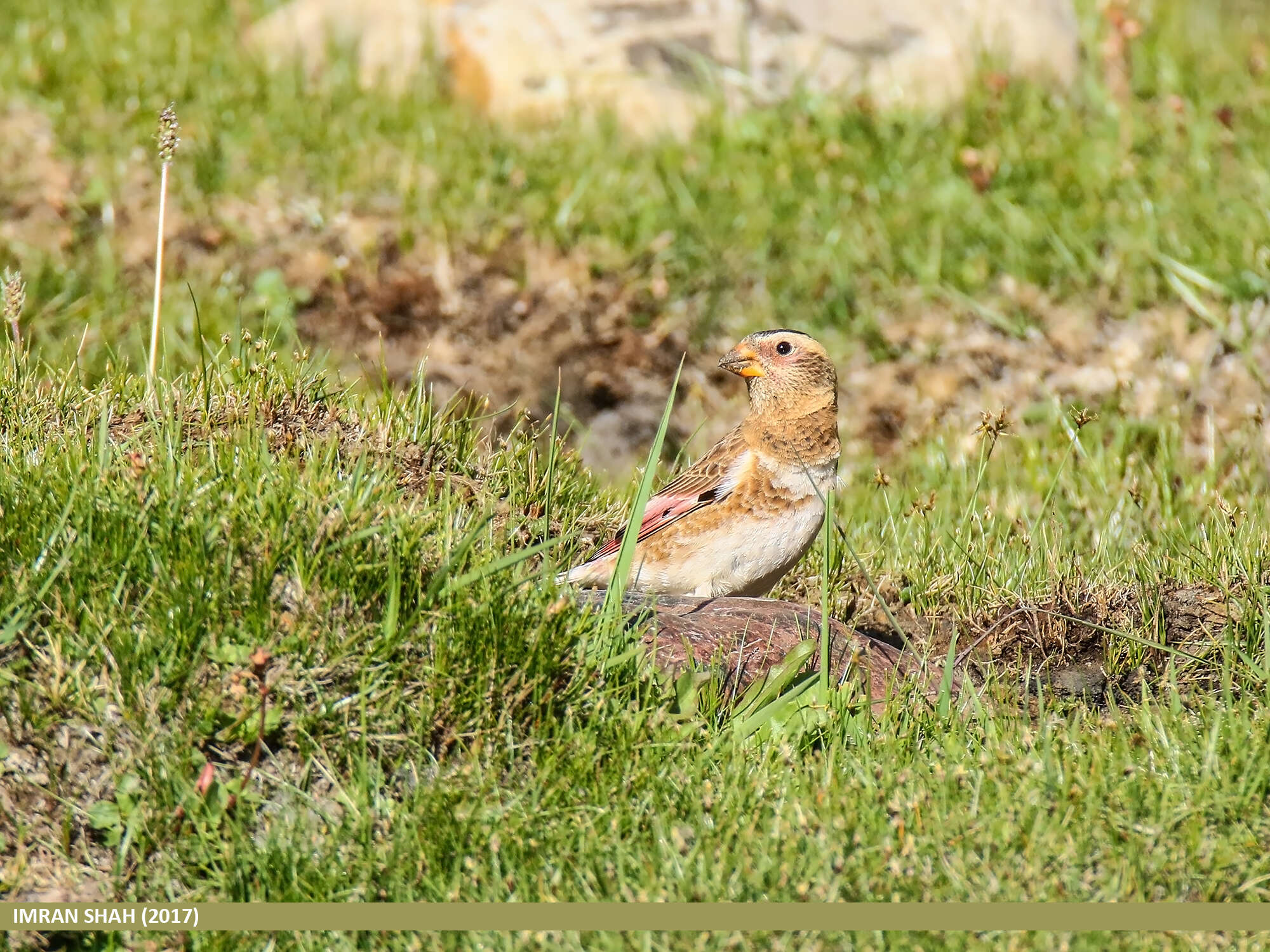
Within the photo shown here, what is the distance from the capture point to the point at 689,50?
990cm

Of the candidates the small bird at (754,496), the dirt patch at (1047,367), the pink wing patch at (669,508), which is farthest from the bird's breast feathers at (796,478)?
the dirt patch at (1047,367)

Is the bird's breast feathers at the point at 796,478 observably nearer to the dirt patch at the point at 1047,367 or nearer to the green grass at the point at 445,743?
the green grass at the point at 445,743

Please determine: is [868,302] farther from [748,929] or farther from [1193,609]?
[748,929]

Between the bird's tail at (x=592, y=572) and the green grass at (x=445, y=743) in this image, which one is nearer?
the green grass at (x=445, y=743)

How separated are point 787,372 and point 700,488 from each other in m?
0.57

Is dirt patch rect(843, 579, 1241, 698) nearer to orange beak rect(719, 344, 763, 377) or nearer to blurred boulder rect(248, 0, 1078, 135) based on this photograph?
orange beak rect(719, 344, 763, 377)

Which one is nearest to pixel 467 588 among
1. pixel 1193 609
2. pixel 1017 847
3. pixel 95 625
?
pixel 95 625

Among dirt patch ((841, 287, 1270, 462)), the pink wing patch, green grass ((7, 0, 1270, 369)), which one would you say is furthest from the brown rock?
green grass ((7, 0, 1270, 369))

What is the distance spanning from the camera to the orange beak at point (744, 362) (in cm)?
548

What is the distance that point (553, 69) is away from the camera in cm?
978

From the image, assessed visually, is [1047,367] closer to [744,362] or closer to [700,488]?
[744,362]

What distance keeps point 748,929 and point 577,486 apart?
89.8 inches

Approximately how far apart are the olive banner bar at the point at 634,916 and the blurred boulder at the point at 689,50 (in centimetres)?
691

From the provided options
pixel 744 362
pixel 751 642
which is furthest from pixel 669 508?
pixel 751 642
